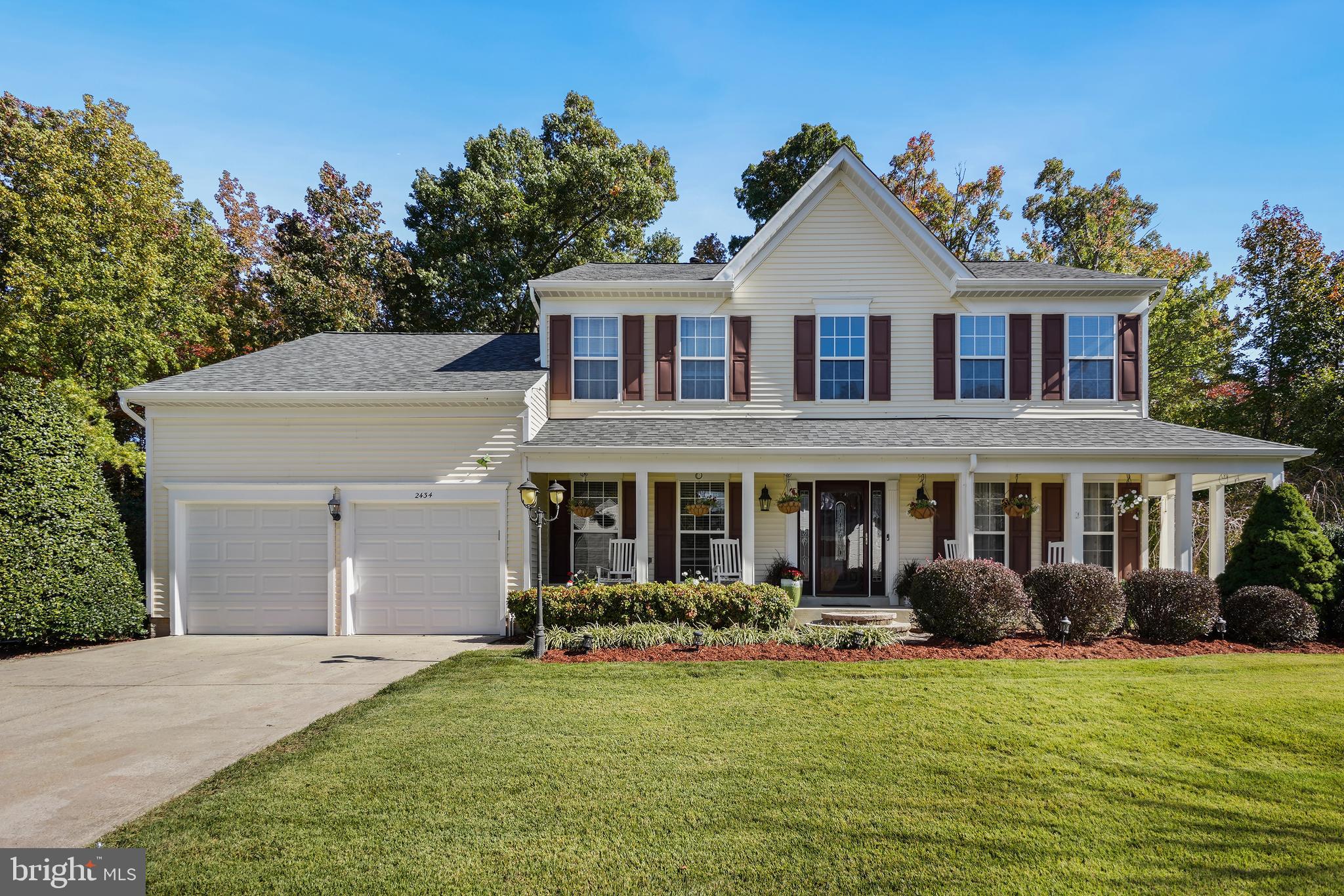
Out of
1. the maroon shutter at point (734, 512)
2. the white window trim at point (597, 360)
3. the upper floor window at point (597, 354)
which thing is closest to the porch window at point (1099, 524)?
the maroon shutter at point (734, 512)

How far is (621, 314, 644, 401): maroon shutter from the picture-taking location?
13414 millimetres

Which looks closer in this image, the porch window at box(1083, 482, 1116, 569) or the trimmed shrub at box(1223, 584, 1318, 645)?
the trimmed shrub at box(1223, 584, 1318, 645)

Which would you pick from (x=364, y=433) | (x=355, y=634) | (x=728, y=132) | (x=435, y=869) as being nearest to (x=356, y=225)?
(x=728, y=132)

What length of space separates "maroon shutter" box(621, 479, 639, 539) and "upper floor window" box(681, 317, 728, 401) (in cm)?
208

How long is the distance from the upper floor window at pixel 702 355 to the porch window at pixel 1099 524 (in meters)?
7.69

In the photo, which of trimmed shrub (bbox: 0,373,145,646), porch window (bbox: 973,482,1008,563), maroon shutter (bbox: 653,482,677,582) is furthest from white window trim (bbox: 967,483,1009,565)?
trimmed shrub (bbox: 0,373,145,646)

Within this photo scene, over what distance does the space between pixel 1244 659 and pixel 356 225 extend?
2642 cm

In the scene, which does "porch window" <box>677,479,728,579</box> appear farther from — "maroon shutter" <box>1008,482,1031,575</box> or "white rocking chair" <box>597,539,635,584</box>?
"maroon shutter" <box>1008,482,1031,575</box>

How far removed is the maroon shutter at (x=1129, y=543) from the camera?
13375 mm

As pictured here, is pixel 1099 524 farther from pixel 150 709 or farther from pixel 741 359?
pixel 150 709

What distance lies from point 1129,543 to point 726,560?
A: 26.3ft

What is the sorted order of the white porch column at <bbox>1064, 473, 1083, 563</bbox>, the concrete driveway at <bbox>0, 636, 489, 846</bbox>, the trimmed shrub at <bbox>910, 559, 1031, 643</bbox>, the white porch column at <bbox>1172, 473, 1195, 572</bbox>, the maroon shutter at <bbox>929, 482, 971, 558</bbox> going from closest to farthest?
1. the concrete driveway at <bbox>0, 636, 489, 846</bbox>
2. the trimmed shrub at <bbox>910, 559, 1031, 643</bbox>
3. the white porch column at <bbox>1172, 473, 1195, 572</bbox>
4. the white porch column at <bbox>1064, 473, 1083, 563</bbox>
5. the maroon shutter at <bbox>929, 482, 971, 558</bbox>

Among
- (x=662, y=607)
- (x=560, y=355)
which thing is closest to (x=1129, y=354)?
(x=662, y=607)

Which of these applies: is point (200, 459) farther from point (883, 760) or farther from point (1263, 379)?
point (1263, 379)
